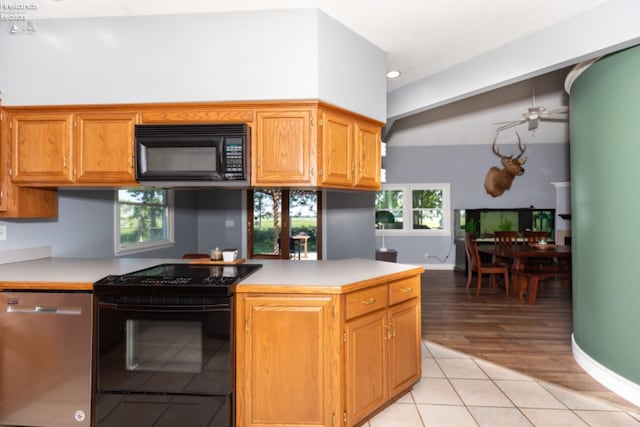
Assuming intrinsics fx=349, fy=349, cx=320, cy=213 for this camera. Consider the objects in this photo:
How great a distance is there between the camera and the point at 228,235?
6.52m

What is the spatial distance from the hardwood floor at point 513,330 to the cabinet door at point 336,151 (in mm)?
2100

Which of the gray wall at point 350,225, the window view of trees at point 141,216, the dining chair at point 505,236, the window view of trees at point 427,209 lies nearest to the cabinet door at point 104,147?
the window view of trees at point 141,216

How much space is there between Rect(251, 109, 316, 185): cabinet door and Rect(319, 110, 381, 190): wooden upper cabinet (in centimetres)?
11

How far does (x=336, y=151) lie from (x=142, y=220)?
3.32 m

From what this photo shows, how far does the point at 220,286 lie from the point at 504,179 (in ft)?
22.8

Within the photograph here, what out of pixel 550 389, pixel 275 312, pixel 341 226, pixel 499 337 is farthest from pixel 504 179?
pixel 275 312

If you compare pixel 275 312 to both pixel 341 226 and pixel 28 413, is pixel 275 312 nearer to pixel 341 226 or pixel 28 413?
pixel 28 413

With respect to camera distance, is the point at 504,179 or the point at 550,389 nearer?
the point at 550,389

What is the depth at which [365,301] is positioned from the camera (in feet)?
6.82

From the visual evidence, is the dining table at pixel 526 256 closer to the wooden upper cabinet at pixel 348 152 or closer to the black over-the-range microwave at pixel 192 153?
the wooden upper cabinet at pixel 348 152

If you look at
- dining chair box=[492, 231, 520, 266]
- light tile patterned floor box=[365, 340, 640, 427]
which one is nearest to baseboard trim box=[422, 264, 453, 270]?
dining chair box=[492, 231, 520, 266]

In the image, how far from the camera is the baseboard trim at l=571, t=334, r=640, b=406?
237 cm

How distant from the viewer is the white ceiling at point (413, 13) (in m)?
2.32

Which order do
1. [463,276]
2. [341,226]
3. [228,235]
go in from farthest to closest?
[463,276]
[228,235]
[341,226]
